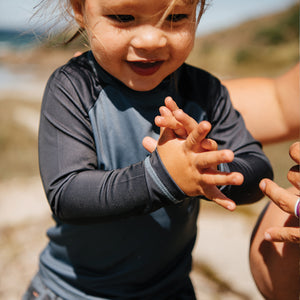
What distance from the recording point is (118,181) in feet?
2.99

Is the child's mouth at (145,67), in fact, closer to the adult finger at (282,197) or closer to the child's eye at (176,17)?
the child's eye at (176,17)

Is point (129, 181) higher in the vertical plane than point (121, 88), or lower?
lower

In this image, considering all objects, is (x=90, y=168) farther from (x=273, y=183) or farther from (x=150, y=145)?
(x=273, y=183)

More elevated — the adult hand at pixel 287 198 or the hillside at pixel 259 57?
the adult hand at pixel 287 198

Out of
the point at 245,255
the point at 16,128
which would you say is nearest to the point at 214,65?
the point at 16,128

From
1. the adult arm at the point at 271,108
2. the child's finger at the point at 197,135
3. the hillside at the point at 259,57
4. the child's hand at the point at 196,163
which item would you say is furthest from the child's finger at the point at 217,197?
the hillside at the point at 259,57

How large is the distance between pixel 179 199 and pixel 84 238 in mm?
462

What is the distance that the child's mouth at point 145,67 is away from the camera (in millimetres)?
987

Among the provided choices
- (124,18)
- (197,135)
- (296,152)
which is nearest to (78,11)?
(124,18)

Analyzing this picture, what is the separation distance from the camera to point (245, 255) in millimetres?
1928

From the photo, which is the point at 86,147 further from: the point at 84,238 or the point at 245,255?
the point at 245,255

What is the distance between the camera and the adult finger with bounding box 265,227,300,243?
0.89 metres

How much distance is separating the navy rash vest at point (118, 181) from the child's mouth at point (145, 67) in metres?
0.11

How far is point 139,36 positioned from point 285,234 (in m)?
0.59
